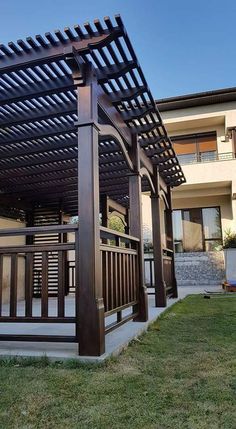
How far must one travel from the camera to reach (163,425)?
6.06 feet

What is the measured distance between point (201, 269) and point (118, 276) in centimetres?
1017

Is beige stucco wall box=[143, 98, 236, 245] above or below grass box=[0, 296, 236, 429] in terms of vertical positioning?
Result: above

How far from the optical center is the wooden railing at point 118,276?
367 centimetres

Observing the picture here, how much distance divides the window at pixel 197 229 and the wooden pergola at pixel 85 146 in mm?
8095

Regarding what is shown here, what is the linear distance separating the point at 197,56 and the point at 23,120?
11007mm

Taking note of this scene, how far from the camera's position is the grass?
1.92m

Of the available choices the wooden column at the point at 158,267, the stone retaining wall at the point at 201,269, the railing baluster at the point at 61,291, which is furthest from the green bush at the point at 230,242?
the railing baluster at the point at 61,291

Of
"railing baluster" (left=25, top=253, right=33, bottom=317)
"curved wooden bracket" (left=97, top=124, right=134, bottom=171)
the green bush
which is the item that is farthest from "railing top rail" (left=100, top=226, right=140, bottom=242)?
the green bush

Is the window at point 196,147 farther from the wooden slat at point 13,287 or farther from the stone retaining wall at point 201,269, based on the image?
the wooden slat at point 13,287

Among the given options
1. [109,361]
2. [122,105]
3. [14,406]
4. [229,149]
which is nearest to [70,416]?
[14,406]

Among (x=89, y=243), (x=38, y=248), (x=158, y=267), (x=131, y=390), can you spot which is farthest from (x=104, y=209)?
(x=131, y=390)

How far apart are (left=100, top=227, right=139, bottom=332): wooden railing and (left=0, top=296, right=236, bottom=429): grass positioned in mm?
510

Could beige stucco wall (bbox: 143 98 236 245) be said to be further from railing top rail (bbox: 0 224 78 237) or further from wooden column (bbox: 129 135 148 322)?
railing top rail (bbox: 0 224 78 237)

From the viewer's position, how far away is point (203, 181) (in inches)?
532
